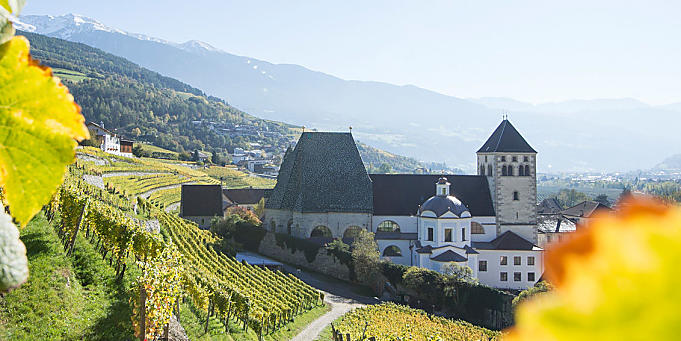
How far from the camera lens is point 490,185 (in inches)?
1698

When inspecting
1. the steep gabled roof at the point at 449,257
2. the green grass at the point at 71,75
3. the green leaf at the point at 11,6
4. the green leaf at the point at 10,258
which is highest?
the green grass at the point at 71,75

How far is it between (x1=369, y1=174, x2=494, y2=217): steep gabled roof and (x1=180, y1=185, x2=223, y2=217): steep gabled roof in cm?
1499

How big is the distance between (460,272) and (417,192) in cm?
1127

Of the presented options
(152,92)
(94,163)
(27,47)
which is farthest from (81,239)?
(152,92)

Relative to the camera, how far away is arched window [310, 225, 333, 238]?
41.2 m

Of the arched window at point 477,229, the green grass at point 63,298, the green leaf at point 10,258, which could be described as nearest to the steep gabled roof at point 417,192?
the arched window at point 477,229

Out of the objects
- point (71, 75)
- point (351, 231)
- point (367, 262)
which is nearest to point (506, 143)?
point (351, 231)

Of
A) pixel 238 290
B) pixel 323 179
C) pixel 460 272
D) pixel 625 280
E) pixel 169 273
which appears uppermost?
pixel 625 280

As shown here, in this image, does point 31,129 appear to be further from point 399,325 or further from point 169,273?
point 399,325

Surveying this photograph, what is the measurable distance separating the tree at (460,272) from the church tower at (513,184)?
8.98 meters

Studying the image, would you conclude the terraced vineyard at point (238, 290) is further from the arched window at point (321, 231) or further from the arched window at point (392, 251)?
the arched window at point (392, 251)

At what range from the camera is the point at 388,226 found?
41.2m

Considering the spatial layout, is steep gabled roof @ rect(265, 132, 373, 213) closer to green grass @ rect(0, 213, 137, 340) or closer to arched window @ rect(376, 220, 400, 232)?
arched window @ rect(376, 220, 400, 232)

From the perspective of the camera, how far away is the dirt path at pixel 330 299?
24.9 meters
